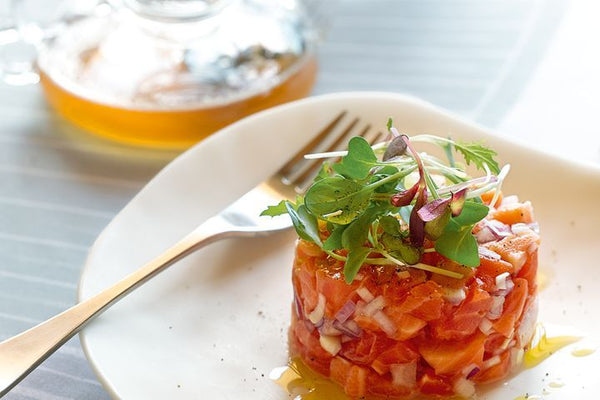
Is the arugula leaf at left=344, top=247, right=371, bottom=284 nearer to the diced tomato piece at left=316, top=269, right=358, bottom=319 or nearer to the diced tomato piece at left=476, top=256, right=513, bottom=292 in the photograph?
the diced tomato piece at left=316, top=269, right=358, bottom=319

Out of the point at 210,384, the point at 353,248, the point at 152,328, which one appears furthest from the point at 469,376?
the point at 152,328

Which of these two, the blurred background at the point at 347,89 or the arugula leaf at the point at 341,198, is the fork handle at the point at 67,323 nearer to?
the blurred background at the point at 347,89

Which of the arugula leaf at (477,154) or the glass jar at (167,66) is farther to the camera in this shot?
the glass jar at (167,66)

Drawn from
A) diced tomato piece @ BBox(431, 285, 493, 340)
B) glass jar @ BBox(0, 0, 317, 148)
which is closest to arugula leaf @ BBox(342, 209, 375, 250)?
diced tomato piece @ BBox(431, 285, 493, 340)

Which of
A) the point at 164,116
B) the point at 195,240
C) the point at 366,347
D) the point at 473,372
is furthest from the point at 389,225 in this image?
the point at 164,116

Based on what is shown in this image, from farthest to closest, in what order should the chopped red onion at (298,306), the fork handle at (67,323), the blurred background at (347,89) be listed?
the blurred background at (347,89) < the chopped red onion at (298,306) < the fork handle at (67,323)

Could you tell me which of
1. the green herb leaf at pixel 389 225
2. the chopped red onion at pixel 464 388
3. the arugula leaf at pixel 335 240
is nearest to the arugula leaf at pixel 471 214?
the green herb leaf at pixel 389 225

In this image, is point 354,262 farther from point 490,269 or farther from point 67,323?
point 67,323

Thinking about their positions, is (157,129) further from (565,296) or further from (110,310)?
(565,296)

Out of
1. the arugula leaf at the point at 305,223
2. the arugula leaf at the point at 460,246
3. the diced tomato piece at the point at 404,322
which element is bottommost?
the diced tomato piece at the point at 404,322

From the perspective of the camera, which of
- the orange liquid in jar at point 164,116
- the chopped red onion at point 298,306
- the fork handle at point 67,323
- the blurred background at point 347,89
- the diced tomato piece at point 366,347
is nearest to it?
the fork handle at point 67,323
